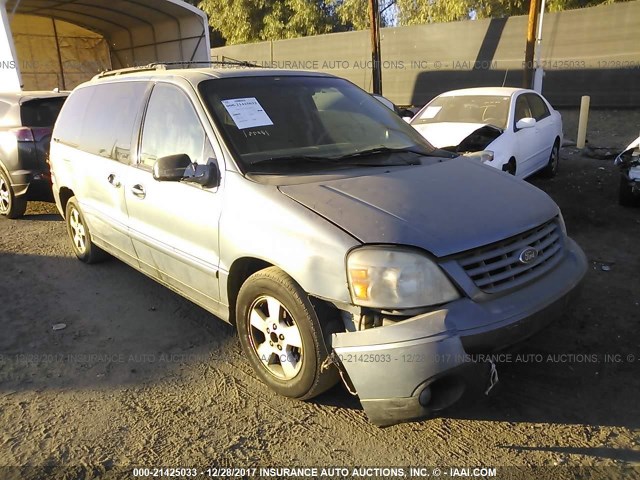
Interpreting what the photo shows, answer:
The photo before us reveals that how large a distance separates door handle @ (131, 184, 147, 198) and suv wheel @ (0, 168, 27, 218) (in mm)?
3848

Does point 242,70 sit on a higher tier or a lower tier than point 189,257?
higher

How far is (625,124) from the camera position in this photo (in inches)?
501

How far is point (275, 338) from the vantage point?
284cm

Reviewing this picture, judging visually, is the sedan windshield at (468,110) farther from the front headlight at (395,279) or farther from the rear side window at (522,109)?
the front headlight at (395,279)

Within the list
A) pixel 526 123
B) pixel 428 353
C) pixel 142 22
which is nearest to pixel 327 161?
pixel 428 353

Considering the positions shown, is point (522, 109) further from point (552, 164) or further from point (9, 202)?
point (9, 202)

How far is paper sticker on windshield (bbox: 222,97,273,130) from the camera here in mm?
3145

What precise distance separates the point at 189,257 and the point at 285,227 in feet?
3.18

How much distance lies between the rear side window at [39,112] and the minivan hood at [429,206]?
5.48 metres

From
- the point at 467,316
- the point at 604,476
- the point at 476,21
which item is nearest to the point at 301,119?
the point at 467,316

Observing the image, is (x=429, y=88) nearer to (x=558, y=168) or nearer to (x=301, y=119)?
(x=558, y=168)

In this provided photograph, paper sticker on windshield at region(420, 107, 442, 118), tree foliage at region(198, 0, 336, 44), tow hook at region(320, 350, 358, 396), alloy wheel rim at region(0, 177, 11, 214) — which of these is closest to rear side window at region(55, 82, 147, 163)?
alloy wheel rim at region(0, 177, 11, 214)

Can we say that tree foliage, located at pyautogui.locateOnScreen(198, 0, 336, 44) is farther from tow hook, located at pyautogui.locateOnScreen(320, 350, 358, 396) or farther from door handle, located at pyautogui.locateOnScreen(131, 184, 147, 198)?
tow hook, located at pyautogui.locateOnScreen(320, 350, 358, 396)

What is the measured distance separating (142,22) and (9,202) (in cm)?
1229
